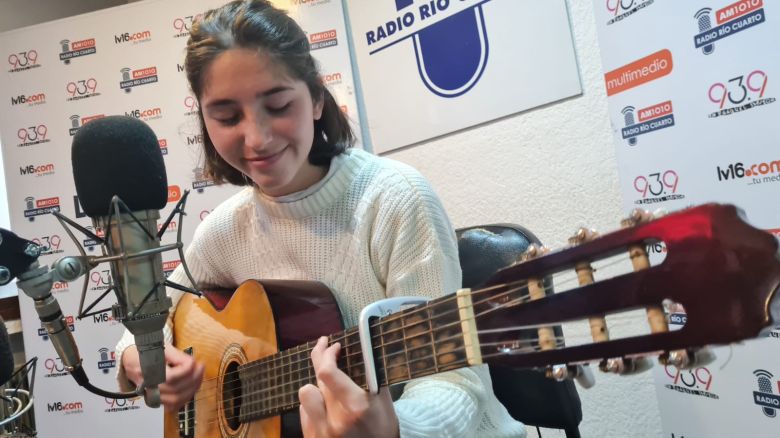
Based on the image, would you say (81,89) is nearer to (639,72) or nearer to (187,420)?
(187,420)

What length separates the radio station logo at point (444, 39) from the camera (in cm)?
219

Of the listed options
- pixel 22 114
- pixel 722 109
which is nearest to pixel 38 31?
pixel 22 114

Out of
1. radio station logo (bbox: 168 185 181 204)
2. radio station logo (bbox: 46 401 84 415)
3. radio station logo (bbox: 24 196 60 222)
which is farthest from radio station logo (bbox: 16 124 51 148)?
radio station logo (bbox: 46 401 84 415)

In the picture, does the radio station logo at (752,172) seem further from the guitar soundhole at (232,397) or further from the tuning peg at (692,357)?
the guitar soundhole at (232,397)

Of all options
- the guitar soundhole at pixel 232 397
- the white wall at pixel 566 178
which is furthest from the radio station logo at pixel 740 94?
the guitar soundhole at pixel 232 397

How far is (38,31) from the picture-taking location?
9.98ft

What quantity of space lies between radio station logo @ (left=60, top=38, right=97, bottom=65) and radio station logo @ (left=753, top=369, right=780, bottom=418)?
10.3 ft

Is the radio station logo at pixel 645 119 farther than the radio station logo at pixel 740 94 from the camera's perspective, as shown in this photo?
Yes

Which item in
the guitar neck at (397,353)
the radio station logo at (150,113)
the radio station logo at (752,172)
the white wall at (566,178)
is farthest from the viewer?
the radio station logo at (150,113)

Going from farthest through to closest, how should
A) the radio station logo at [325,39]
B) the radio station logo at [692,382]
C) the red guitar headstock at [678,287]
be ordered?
the radio station logo at [325,39], the radio station logo at [692,382], the red guitar headstock at [678,287]

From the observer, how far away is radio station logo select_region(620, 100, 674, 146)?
153 cm

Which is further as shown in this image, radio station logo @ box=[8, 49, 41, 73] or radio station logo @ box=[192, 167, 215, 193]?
radio station logo @ box=[8, 49, 41, 73]

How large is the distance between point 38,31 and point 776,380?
11.4 ft

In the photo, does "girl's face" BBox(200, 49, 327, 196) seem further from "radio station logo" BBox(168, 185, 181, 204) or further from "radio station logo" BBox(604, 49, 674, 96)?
"radio station logo" BBox(168, 185, 181, 204)
